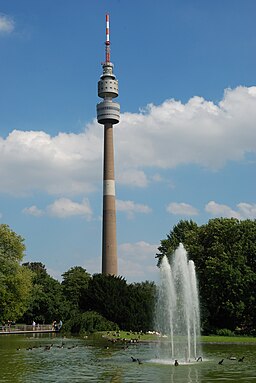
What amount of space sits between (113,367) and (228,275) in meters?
24.2

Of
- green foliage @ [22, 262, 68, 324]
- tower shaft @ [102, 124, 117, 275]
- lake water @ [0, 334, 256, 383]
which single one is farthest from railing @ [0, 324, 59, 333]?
lake water @ [0, 334, 256, 383]

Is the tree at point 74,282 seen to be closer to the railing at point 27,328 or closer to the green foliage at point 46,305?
the green foliage at point 46,305

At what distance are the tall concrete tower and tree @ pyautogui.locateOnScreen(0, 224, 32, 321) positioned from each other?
21431 millimetres

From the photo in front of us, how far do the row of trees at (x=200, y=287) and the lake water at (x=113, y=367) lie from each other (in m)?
12.5

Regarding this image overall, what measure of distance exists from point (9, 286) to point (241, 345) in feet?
97.6

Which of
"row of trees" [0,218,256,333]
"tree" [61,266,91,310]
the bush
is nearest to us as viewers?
the bush

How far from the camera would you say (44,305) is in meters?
74.6

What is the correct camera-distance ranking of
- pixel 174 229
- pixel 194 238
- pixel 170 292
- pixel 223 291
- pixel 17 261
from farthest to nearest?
pixel 174 229 < pixel 17 261 < pixel 194 238 < pixel 223 291 < pixel 170 292

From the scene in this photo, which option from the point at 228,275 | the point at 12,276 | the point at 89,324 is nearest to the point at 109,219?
the point at 12,276

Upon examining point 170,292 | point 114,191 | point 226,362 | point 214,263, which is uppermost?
point 114,191

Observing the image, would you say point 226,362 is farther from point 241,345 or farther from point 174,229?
point 174,229

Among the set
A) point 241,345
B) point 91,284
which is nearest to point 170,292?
point 241,345

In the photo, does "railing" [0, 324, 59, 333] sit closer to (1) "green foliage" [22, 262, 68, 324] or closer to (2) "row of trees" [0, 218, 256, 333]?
(2) "row of trees" [0, 218, 256, 333]

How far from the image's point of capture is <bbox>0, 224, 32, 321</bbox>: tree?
59.0m
